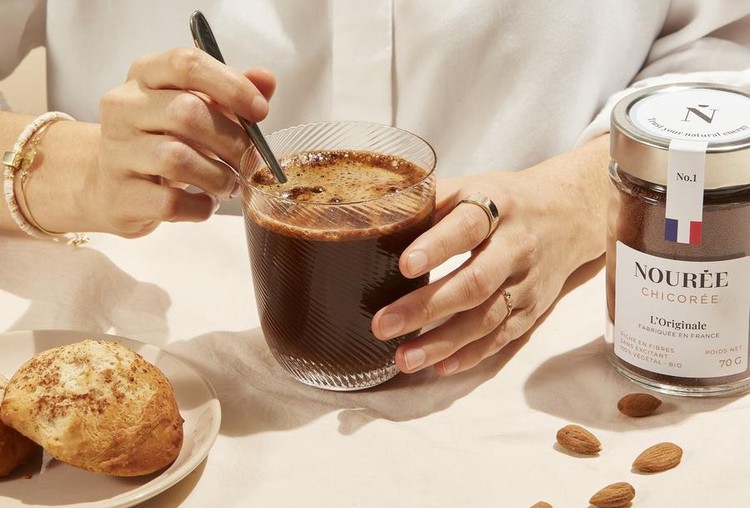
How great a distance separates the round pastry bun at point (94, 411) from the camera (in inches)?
35.2

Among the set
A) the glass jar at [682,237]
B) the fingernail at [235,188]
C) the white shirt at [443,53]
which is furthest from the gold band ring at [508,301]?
the white shirt at [443,53]

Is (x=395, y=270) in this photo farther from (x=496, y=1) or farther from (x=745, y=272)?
(x=496, y=1)

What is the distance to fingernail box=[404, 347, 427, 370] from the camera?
1.06 metres

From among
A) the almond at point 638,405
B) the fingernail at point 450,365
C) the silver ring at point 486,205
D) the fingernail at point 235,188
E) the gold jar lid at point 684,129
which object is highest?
the gold jar lid at point 684,129

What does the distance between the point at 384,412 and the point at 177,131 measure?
0.37m

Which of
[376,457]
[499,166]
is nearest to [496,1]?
[499,166]

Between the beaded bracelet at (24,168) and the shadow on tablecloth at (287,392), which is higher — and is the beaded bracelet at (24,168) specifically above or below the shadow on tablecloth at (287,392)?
above

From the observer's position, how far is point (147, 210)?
1.19m

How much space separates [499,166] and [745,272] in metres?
0.70

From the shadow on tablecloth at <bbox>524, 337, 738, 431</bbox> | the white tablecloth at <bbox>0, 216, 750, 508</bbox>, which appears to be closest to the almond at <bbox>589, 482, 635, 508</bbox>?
the white tablecloth at <bbox>0, 216, 750, 508</bbox>

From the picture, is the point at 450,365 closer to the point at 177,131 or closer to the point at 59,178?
the point at 177,131

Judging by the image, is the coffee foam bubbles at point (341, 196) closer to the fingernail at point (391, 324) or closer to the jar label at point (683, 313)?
the fingernail at point (391, 324)

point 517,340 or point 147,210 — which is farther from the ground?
point 147,210

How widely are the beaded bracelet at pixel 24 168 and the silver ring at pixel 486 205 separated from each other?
1.87 feet
